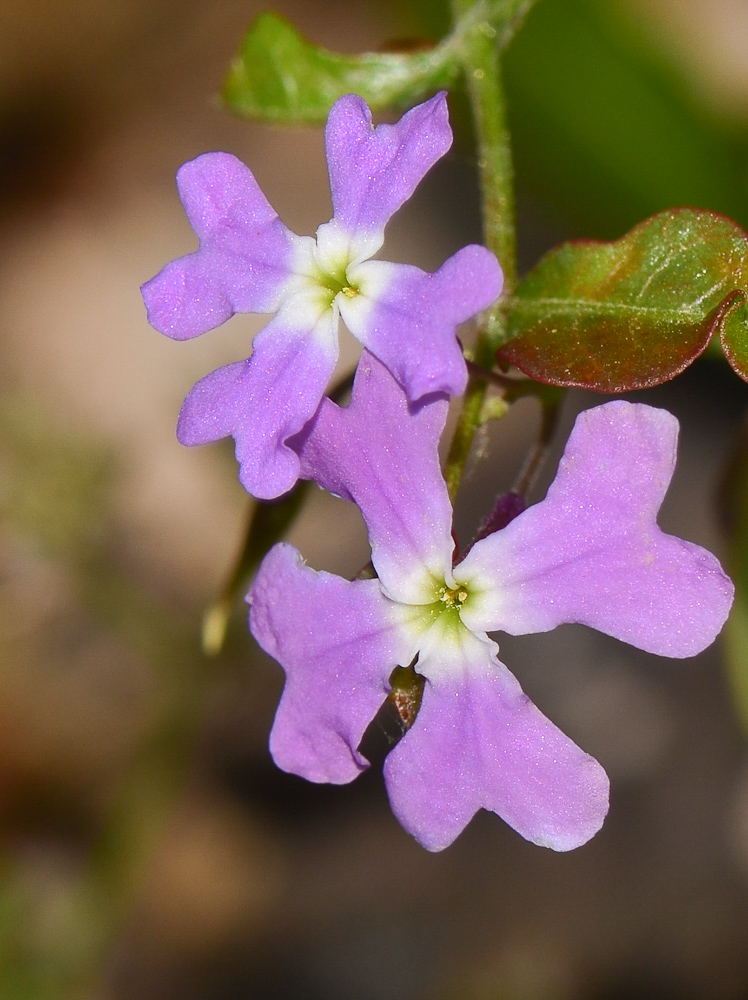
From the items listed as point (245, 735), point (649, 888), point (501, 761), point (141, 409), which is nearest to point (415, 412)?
point (501, 761)

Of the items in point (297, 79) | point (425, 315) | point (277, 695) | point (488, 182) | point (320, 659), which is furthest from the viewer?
point (277, 695)

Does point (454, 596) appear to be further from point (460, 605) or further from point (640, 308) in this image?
point (640, 308)

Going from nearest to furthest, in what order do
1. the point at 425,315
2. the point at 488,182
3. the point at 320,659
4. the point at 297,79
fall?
the point at 425,315, the point at 320,659, the point at 488,182, the point at 297,79

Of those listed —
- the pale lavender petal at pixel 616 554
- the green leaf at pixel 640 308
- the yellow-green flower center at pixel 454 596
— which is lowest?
the yellow-green flower center at pixel 454 596

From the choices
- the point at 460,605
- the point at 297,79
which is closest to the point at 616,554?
the point at 460,605

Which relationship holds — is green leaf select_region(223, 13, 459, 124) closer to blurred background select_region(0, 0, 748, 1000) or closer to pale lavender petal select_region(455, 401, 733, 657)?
pale lavender petal select_region(455, 401, 733, 657)

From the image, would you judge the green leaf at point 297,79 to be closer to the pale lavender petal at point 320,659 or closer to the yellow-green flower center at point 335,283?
the yellow-green flower center at point 335,283

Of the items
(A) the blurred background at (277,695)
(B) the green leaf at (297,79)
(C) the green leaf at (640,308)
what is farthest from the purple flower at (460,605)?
(A) the blurred background at (277,695)
